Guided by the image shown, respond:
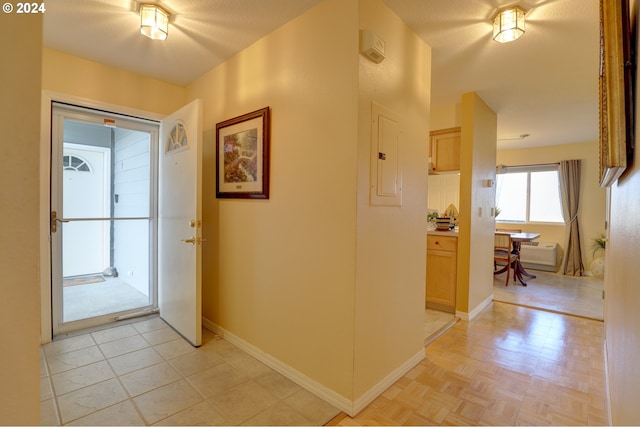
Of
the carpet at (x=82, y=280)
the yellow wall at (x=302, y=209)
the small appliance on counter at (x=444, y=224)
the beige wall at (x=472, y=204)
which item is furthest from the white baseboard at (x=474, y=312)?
the carpet at (x=82, y=280)

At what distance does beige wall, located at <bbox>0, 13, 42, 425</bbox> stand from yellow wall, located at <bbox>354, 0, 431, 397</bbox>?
4.40ft

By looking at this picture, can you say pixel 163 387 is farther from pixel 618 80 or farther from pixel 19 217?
pixel 618 80

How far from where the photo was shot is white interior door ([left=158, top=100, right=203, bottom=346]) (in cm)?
247

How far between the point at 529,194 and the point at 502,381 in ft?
17.6

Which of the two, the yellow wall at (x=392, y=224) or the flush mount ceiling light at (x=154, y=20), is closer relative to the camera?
the yellow wall at (x=392, y=224)

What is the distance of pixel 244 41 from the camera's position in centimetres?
234

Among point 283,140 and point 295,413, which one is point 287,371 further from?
point 283,140

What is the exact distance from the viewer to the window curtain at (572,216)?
18.2ft

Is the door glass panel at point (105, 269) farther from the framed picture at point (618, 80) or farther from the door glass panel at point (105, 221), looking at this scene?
the framed picture at point (618, 80)

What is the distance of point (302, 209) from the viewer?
1.99 meters

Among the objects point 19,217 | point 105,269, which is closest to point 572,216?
point 19,217

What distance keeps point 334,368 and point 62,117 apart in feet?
10.1

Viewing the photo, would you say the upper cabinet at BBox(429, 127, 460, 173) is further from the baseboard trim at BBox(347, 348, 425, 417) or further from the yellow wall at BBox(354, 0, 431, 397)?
the baseboard trim at BBox(347, 348, 425, 417)

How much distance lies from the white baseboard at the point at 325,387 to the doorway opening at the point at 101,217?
59.2 inches
